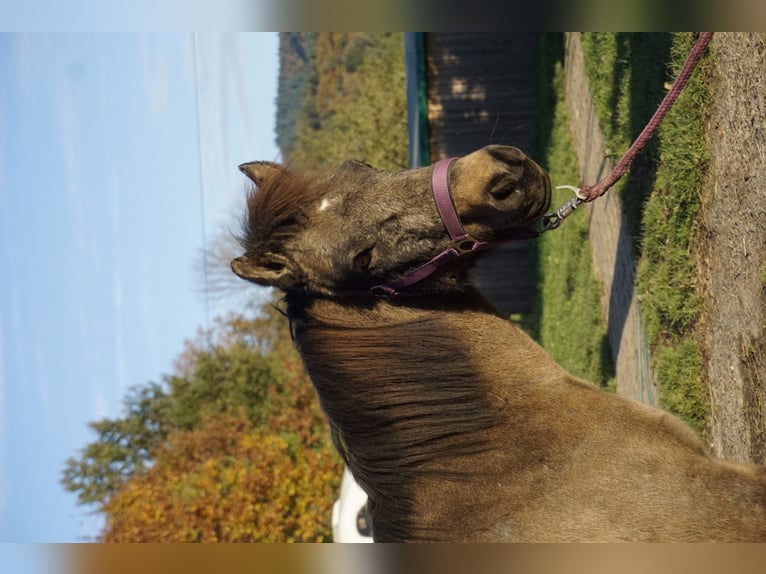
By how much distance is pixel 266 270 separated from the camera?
402 centimetres

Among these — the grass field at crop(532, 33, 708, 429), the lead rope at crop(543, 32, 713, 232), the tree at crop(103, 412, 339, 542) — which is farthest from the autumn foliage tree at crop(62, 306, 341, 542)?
the lead rope at crop(543, 32, 713, 232)

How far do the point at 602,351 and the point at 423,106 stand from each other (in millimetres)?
7616

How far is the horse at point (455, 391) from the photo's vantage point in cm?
325

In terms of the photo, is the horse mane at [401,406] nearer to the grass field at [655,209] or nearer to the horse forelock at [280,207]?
the horse forelock at [280,207]


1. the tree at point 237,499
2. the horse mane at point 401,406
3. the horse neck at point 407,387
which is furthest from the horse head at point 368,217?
the tree at point 237,499

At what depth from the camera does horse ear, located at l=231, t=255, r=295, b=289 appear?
400 centimetres

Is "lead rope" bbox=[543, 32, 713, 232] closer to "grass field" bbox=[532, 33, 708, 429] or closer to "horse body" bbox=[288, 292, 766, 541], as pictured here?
"horse body" bbox=[288, 292, 766, 541]

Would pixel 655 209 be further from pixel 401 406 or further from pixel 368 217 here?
pixel 401 406

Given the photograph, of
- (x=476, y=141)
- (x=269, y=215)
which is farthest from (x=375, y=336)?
(x=476, y=141)

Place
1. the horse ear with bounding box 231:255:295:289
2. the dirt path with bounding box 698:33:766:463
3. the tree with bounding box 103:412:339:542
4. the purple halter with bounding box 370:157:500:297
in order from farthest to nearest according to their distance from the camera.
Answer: the tree with bounding box 103:412:339:542 < the dirt path with bounding box 698:33:766:463 < the horse ear with bounding box 231:255:295:289 < the purple halter with bounding box 370:157:500:297

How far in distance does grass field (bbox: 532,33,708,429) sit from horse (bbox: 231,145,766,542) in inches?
102

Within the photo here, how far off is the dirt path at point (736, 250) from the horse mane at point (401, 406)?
2.06 metres

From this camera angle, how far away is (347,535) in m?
11.4
